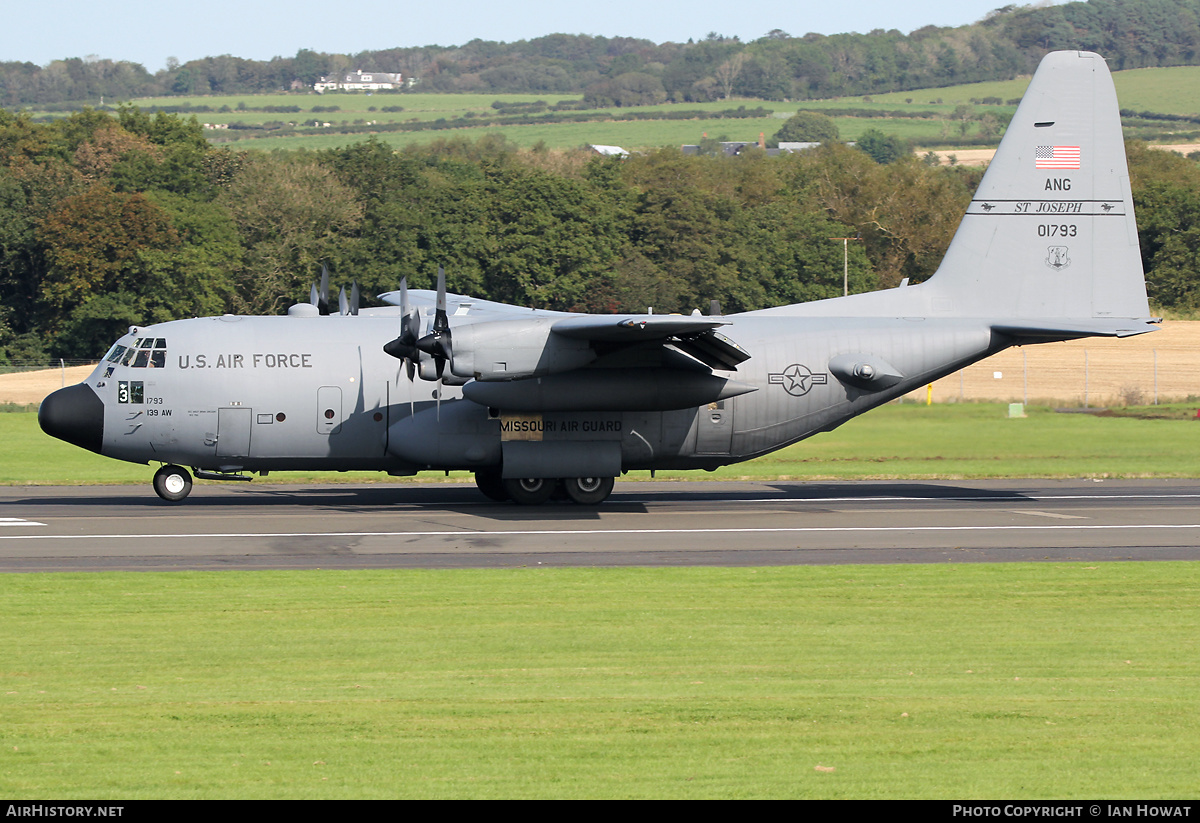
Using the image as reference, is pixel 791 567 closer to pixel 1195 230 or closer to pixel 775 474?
pixel 775 474

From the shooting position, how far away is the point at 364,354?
26.0m

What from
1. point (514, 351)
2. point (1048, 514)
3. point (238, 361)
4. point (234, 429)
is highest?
point (514, 351)

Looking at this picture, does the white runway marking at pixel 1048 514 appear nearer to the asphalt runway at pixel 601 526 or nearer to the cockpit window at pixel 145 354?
the asphalt runway at pixel 601 526

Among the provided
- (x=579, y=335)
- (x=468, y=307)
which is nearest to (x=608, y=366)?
(x=579, y=335)

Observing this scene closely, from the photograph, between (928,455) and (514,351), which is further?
(928,455)

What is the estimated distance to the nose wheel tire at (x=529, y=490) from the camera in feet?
86.0

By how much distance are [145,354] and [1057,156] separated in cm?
2036

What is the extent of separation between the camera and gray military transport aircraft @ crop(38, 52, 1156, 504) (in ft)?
82.0

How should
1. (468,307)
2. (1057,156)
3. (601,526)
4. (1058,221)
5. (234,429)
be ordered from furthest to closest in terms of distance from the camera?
1. (468,307)
2. (1058,221)
3. (1057,156)
4. (234,429)
5. (601,526)

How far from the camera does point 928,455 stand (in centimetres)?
3422

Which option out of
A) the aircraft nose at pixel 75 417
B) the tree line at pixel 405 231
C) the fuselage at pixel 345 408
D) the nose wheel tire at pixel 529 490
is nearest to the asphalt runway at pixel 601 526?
the nose wheel tire at pixel 529 490

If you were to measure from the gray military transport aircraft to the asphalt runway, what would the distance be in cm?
126

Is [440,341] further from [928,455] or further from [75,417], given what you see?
[928,455]

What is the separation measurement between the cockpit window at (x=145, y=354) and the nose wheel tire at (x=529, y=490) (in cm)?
765
